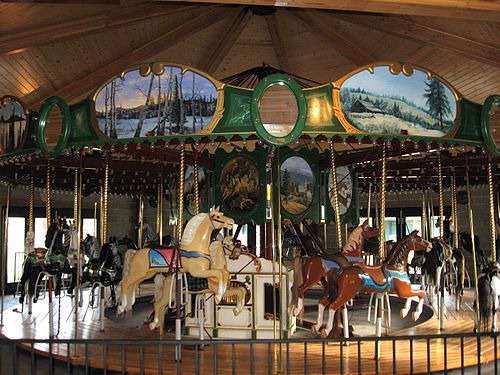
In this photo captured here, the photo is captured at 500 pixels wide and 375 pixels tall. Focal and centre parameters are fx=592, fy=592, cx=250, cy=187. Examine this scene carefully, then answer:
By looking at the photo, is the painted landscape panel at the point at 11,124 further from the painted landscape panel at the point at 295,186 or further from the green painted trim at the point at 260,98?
the painted landscape panel at the point at 295,186

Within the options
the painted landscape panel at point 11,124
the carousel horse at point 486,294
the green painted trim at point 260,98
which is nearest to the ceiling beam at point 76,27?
the painted landscape panel at point 11,124

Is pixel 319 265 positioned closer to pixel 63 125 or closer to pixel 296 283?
pixel 296 283

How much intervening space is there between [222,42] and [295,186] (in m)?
3.24

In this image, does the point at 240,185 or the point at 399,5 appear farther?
the point at 240,185

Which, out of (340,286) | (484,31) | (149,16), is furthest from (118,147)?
(484,31)

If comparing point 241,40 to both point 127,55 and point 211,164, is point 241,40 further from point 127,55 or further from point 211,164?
point 211,164

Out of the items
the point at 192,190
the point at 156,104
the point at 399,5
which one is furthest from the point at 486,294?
the point at 192,190

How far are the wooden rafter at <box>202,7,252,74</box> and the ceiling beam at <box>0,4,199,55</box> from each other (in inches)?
45.7

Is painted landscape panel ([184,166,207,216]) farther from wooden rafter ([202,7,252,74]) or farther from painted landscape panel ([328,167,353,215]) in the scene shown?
wooden rafter ([202,7,252,74])

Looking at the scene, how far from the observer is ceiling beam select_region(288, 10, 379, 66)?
31.9ft

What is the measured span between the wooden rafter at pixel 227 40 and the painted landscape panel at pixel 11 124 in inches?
165

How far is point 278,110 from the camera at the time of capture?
18.3ft

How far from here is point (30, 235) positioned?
9.46 m

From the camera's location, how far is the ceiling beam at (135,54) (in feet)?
31.8
